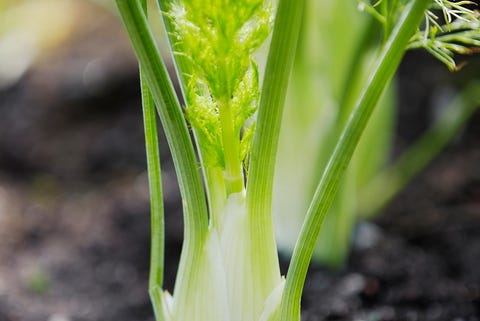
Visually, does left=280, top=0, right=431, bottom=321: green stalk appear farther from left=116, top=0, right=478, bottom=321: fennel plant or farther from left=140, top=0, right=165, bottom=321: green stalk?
left=140, top=0, right=165, bottom=321: green stalk

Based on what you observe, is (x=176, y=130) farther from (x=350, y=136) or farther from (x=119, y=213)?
(x=119, y=213)

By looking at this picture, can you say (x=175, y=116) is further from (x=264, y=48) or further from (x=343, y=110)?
(x=264, y=48)

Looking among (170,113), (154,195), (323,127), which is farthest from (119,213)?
(170,113)

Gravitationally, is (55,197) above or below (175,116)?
above

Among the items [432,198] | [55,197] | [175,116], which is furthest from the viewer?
[55,197]

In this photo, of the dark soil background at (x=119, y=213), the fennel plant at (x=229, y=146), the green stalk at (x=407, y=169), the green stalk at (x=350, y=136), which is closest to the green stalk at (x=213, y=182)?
the fennel plant at (x=229, y=146)

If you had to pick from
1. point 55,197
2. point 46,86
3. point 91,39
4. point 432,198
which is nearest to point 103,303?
point 55,197

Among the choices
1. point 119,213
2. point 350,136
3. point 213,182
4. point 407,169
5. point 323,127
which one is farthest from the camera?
point 119,213
